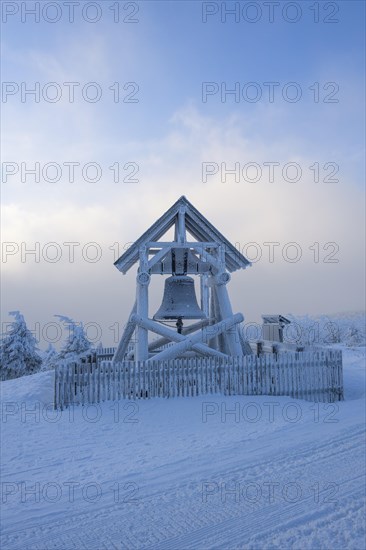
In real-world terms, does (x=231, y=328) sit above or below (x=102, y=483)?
above

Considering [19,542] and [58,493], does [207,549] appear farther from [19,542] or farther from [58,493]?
[58,493]

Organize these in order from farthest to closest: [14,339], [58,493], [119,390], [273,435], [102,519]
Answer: [14,339], [119,390], [273,435], [58,493], [102,519]

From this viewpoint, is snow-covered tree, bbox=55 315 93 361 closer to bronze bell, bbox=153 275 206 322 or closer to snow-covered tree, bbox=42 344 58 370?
snow-covered tree, bbox=42 344 58 370

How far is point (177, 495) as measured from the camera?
204 inches

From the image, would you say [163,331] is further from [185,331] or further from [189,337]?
[185,331]

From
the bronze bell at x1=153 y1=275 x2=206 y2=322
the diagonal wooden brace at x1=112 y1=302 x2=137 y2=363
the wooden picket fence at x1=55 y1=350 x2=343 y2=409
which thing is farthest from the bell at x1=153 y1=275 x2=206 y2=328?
the wooden picket fence at x1=55 y1=350 x2=343 y2=409

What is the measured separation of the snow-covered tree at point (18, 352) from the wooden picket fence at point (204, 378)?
73.3 ft

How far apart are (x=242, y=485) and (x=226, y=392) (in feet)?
20.7

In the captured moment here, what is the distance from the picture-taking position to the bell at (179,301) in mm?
12891

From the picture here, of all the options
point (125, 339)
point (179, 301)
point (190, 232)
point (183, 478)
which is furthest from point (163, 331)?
point (183, 478)

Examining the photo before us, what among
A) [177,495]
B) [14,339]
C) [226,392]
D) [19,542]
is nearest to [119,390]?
[226,392]

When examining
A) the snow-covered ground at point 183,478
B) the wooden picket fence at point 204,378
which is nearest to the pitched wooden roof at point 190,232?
the wooden picket fence at point 204,378

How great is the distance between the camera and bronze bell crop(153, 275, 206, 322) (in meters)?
12.9

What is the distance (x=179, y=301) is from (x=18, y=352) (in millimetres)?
23125
